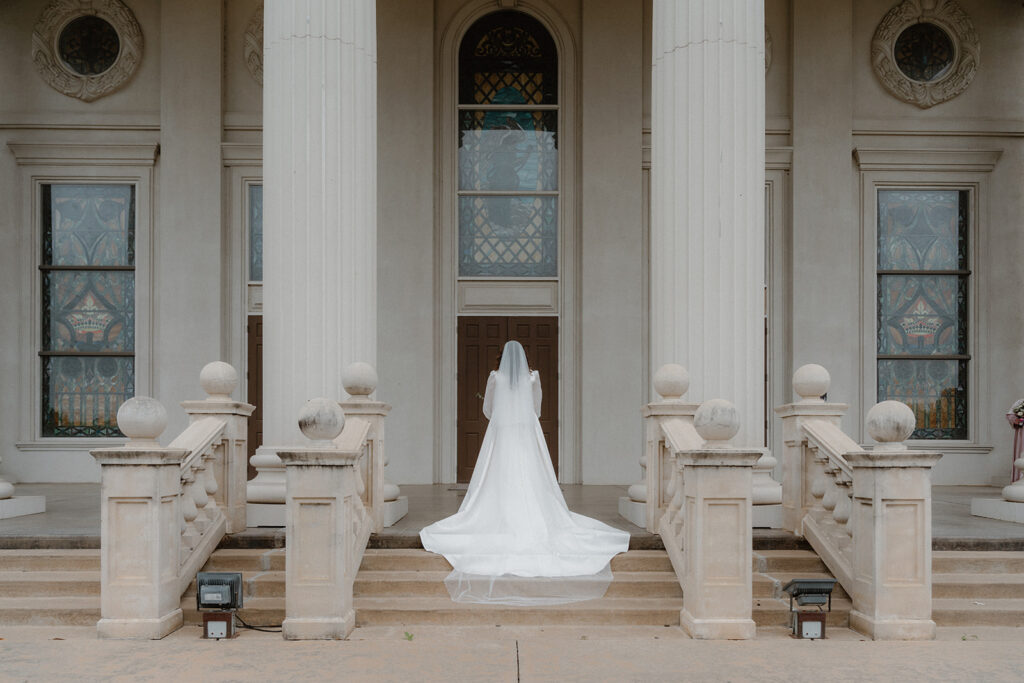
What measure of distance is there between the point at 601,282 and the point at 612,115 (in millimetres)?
2579

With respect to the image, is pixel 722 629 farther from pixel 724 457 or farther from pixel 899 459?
pixel 899 459

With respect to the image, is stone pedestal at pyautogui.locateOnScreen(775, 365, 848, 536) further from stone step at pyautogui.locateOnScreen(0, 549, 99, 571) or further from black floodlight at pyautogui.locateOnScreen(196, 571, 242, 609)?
stone step at pyautogui.locateOnScreen(0, 549, 99, 571)

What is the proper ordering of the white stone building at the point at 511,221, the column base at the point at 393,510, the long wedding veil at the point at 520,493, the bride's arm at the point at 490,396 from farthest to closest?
the white stone building at the point at 511,221 < the bride's arm at the point at 490,396 < the column base at the point at 393,510 < the long wedding veil at the point at 520,493

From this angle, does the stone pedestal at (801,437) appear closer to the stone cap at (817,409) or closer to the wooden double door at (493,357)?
the stone cap at (817,409)

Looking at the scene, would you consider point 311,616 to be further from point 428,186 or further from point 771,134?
point 771,134

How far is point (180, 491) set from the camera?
8.25 meters

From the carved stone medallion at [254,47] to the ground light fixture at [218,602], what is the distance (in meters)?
9.86

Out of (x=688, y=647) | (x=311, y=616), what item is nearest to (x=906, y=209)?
(x=688, y=647)

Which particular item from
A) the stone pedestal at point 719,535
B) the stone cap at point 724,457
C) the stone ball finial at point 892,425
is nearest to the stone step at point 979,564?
the stone ball finial at point 892,425

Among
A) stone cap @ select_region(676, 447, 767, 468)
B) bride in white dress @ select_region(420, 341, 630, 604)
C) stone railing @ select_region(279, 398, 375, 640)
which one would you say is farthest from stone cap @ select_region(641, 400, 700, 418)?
stone railing @ select_region(279, 398, 375, 640)

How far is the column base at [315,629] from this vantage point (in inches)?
301

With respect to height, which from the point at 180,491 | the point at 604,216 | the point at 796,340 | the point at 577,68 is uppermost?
the point at 577,68

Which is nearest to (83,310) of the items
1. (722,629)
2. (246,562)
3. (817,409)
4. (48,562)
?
(48,562)

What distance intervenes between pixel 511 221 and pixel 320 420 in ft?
27.2
